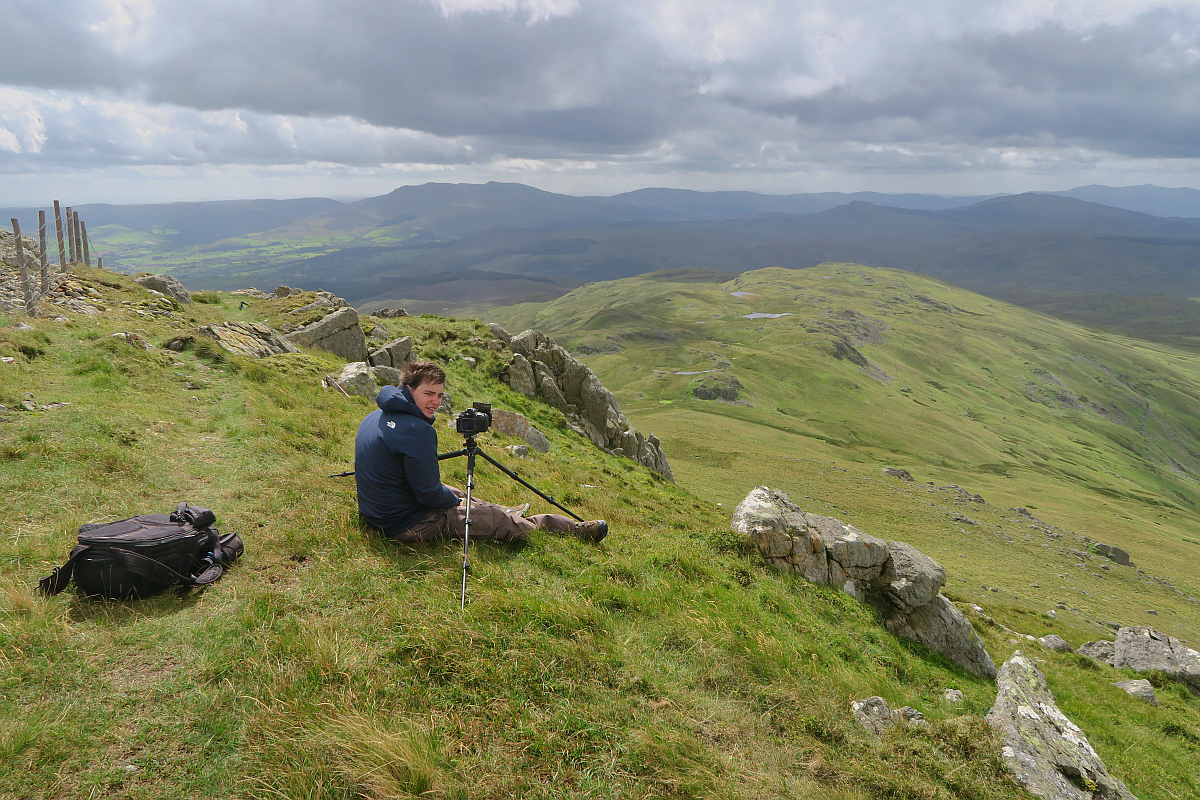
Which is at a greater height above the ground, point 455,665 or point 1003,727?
point 455,665

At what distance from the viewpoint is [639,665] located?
7348 millimetres

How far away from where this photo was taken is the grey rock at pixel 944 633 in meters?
15.6

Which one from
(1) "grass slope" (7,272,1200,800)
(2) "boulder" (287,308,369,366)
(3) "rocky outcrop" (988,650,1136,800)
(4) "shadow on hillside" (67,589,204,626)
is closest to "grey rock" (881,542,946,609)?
(1) "grass slope" (7,272,1200,800)

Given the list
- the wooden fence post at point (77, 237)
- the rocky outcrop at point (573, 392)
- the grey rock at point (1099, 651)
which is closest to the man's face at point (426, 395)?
the rocky outcrop at point (573, 392)

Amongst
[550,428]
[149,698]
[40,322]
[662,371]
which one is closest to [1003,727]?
[149,698]

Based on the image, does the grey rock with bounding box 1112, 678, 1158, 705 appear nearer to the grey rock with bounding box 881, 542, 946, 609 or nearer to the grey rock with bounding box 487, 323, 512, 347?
the grey rock with bounding box 881, 542, 946, 609

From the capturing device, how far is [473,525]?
9.59m

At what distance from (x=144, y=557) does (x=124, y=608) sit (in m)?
0.63

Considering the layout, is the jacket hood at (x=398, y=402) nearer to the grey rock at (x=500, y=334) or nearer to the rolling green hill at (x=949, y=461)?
the grey rock at (x=500, y=334)

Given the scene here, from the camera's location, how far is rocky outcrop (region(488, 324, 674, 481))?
35.5 metres

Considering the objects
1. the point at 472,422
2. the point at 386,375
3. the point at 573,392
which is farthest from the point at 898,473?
the point at 472,422

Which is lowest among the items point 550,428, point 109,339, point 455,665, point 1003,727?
point 550,428

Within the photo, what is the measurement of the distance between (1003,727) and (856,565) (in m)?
7.93

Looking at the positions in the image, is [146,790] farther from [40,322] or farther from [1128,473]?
[1128,473]
